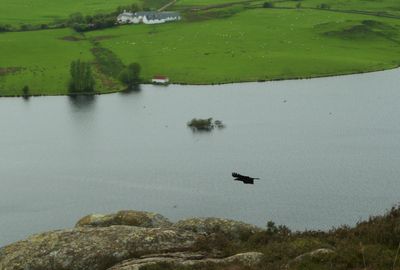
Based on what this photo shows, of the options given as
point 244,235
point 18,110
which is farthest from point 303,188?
point 18,110

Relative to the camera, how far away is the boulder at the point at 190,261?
24141 mm

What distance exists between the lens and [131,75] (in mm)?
160625

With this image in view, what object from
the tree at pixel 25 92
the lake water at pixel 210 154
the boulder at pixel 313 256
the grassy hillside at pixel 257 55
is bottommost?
the lake water at pixel 210 154

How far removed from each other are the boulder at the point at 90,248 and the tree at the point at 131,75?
132562 mm

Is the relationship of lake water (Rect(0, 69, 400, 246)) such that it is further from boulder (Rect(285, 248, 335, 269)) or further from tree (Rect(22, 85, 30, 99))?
boulder (Rect(285, 248, 335, 269))

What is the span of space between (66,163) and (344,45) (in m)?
118

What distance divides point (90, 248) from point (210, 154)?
73385mm

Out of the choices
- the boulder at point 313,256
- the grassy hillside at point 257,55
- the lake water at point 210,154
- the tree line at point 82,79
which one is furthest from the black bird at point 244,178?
the tree line at point 82,79

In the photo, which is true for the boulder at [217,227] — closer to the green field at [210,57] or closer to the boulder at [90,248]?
the boulder at [90,248]

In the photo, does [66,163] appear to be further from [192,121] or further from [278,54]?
[278,54]

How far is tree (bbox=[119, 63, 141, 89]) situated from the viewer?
15962cm

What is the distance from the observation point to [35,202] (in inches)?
3255

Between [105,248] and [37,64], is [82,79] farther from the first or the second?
→ [105,248]

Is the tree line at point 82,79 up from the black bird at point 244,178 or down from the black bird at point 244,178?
up
